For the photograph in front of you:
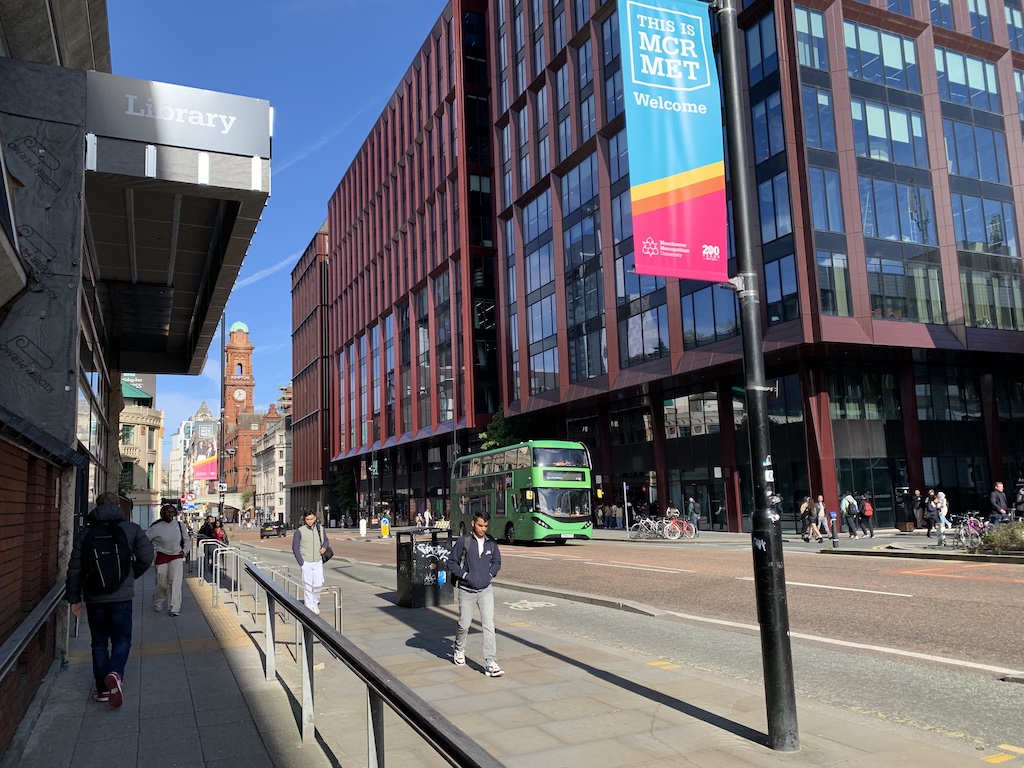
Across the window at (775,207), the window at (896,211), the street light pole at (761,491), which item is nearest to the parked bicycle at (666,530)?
the window at (775,207)

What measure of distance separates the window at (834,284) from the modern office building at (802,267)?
9 centimetres

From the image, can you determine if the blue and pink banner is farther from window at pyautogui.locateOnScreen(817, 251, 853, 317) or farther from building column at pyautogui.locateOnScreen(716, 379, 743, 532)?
building column at pyautogui.locateOnScreen(716, 379, 743, 532)

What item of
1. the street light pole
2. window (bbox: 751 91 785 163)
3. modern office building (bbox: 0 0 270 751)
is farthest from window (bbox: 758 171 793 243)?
the street light pole

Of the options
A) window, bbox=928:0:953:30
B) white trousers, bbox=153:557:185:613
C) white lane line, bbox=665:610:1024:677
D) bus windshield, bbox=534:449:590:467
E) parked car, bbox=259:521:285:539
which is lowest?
parked car, bbox=259:521:285:539

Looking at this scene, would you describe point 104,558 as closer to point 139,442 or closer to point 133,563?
point 133,563

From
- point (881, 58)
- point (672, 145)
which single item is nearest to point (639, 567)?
point (672, 145)

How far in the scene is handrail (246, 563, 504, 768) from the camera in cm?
255

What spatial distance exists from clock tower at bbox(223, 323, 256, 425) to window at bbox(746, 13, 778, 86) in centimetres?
13348

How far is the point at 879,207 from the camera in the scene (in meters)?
34.3

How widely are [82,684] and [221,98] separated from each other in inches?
290

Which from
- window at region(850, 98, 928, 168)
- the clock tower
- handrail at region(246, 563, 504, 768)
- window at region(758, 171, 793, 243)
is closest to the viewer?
handrail at region(246, 563, 504, 768)

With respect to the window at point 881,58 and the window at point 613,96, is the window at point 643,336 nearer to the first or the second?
the window at point 613,96

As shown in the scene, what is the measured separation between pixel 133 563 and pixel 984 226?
41029mm

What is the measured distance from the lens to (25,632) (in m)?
5.98
